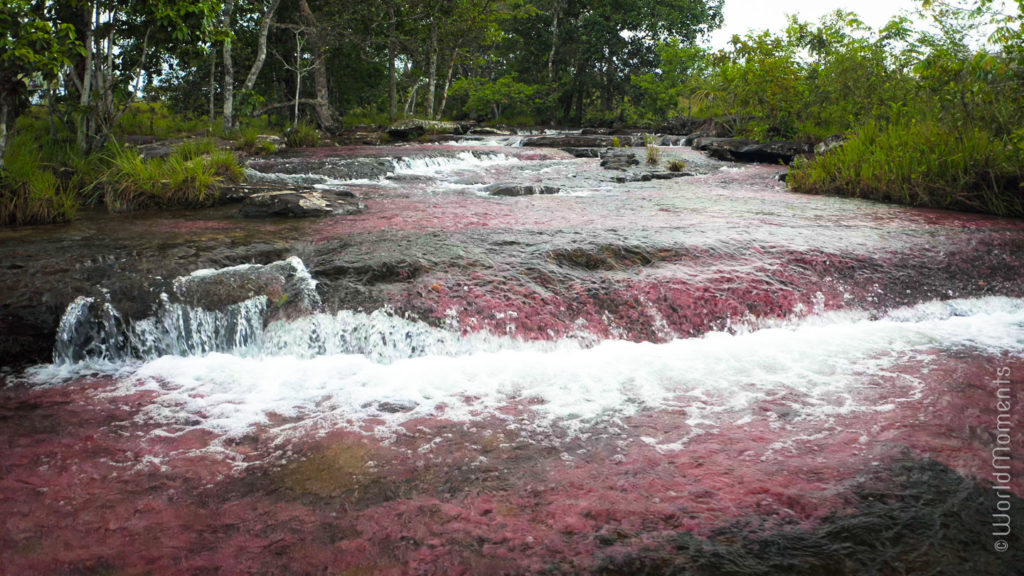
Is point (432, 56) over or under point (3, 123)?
over

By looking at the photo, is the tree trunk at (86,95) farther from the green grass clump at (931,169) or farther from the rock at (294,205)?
the green grass clump at (931,169)

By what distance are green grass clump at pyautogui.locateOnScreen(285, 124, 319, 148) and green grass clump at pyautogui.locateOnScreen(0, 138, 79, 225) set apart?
9.87m

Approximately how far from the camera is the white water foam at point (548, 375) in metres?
3.12

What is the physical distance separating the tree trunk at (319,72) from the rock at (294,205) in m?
13.6

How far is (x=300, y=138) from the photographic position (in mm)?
16141

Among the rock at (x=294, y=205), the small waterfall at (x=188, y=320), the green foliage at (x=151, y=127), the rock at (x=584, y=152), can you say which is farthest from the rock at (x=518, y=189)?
the green foliage at (x=151, y=127)

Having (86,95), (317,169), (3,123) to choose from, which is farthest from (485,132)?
(3,123)

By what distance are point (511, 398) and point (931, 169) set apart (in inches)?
307

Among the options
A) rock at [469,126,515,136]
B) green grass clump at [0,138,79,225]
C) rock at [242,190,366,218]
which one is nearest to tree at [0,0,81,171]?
green grass clump at [0,138,79,225]

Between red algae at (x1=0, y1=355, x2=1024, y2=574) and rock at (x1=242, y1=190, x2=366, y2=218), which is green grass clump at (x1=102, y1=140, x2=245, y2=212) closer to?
rock at (x1=242, y1=190, x2=366, y2=218)

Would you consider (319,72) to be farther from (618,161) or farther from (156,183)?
(156,183)

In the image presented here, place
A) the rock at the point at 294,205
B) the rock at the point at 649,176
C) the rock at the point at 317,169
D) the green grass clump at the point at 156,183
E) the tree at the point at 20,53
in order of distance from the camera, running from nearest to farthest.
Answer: the tree at the point at 20,53, the rock at the point at 294,205, the green grass clump at the point at 156,183, the rock at the point at 317,169, the rock at the point at 649,176

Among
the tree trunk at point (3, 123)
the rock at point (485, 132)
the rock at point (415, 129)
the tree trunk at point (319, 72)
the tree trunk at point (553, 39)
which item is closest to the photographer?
the tree trunk at point (3, 123)

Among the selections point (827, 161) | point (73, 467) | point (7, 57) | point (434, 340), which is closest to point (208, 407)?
point (73, 467)
